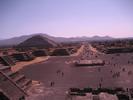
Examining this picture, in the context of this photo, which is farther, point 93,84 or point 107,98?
point 93,84

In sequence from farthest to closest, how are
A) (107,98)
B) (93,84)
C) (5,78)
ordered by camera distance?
(93,84), (5,78), (107,98)

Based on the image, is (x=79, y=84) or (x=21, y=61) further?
(x=21, y=61)

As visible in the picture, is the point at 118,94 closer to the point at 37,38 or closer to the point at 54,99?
the point at 54,99

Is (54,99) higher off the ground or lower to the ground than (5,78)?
lower

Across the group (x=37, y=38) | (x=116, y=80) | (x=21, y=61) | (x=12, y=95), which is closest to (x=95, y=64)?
(x=116, y=80)

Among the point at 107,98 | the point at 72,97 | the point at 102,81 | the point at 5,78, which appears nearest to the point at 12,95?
the point at 5,78

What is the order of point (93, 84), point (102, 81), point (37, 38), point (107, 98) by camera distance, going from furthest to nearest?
point (37, 38) → point (102, 81) → point (93, 84) → point (107, 98)

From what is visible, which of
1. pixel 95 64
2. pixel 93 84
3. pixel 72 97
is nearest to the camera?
pixel 72 97

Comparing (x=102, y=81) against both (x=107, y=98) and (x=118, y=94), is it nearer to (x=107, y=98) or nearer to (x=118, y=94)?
(x=118, y=94)

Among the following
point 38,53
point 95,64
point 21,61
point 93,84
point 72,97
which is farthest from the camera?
point 38,53
